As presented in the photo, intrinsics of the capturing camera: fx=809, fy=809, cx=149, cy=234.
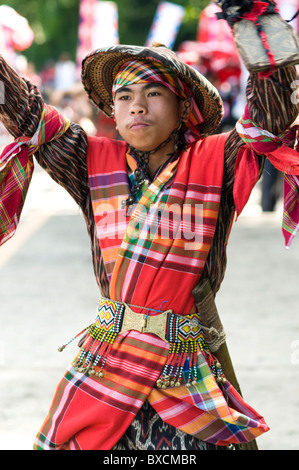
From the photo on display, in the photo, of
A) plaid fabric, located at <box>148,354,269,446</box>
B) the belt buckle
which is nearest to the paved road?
plaid fabric, located at <box>148,354,269,446</box>

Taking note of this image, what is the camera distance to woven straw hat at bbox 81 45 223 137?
2.42 meters

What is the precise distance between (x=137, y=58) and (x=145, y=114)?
0.20m

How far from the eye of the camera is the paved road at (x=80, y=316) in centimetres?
429

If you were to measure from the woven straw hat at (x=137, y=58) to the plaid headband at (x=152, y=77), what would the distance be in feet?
0.07

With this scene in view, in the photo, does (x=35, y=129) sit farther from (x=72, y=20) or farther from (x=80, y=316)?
(x=72, y=20)

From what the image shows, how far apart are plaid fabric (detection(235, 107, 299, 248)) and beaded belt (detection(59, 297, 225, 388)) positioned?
406 millimetres

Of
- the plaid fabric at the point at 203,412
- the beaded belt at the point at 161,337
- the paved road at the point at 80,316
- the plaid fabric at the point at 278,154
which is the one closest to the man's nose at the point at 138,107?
the plaid fabric at the point at 278,154

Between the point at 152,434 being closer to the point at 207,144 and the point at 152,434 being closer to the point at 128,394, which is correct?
the point at 128,394

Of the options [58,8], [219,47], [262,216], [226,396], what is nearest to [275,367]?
[226,396]

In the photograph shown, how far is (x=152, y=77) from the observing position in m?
2.45

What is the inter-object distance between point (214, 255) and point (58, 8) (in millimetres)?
28573

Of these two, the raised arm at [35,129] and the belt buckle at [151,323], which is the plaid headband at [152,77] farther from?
the belt buckle at [151,323]

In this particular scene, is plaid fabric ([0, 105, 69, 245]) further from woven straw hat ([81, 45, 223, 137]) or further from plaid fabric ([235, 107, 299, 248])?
plaid fabric ([235, 107, 299, 248])

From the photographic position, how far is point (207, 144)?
2.50m
